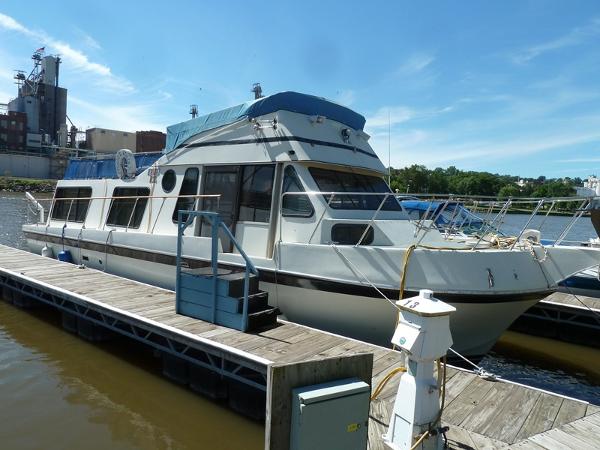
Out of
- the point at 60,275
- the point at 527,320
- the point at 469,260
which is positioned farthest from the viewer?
the point at 527,320

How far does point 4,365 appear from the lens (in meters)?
7.20

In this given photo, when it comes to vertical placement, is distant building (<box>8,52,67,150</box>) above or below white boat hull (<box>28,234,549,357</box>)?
above

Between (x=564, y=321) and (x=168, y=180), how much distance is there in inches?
352

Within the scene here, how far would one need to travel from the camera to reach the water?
5328 mm

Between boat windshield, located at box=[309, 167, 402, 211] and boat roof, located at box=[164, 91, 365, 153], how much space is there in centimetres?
112

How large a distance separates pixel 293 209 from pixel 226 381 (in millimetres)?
2740

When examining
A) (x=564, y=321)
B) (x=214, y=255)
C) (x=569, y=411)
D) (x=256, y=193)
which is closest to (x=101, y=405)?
(x=214, y=255)

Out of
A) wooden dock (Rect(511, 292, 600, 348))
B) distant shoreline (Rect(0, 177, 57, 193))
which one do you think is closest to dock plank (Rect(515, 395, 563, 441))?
wooden dock (Rect(511, 292, 600, 348))

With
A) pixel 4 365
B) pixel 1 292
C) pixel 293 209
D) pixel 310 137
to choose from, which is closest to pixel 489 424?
pixel 293 209

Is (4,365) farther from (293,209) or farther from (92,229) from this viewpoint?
(293,209)

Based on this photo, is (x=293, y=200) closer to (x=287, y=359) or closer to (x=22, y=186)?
(x=287, y=359)

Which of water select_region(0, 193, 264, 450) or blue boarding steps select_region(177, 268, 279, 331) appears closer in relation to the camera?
water select_region(0, 193, 264, 450)

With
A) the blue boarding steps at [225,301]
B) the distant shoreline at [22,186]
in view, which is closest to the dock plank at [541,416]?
the blue boarding steps at [225,301]

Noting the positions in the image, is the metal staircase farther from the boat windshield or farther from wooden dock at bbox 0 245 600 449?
the boat windshield
